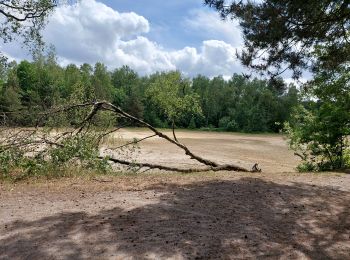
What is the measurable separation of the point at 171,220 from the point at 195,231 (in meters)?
0.50

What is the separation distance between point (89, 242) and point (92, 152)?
5.25 meters

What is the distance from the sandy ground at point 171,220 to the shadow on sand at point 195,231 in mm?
12

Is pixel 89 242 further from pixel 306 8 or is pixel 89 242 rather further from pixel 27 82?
pixel 27 82

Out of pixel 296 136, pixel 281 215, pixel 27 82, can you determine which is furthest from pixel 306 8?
pixel 27 82

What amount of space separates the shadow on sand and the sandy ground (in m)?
0.01

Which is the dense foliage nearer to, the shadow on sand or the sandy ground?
the sandy ground

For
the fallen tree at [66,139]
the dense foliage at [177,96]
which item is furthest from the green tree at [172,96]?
the fallen tree at [66,139]

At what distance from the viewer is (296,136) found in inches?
565

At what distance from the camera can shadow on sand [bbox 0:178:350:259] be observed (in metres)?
4.63

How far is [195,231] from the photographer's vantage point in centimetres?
525

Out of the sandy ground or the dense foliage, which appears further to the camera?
the dense foliage

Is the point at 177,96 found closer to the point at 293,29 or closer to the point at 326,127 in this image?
the point at 326,127

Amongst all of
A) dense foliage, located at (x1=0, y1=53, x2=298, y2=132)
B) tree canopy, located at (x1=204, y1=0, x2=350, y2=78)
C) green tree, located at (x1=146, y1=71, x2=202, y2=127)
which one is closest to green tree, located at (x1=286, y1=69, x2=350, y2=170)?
tree canopy, located at (x1=204, y1=0, x2=350, y2=78)

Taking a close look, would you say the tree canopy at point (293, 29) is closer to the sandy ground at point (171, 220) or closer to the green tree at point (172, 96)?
the sandy ground at point (171, 220)
